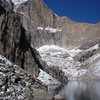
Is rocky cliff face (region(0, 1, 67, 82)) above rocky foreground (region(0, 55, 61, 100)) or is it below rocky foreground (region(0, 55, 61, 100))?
above

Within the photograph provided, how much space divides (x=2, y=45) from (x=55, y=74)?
66435 millimetres

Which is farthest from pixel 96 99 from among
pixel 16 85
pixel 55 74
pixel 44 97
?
pixel 55 74

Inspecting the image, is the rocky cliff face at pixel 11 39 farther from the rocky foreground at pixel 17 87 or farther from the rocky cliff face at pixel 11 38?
the rocky foreground at pixel 17 87

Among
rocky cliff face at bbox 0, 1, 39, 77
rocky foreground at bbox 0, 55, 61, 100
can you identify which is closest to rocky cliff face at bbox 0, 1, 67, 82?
rocky cliff face at bbox 0, 1, 39, 77

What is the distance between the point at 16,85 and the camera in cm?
3362

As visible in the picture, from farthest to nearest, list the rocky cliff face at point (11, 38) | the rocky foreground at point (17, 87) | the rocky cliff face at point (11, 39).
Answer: the rocky cliff face at point (11, 39), the rocky cliff face at point (11, 38), the rocky foreground at point (17, 87)

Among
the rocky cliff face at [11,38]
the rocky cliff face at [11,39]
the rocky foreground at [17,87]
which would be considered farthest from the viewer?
the rocky cliff face at [11,39]

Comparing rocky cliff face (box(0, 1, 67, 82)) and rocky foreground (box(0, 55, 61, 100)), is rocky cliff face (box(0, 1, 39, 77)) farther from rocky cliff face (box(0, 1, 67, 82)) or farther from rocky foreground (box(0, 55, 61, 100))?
rocky foreground (box(0, 55, 61, 100))

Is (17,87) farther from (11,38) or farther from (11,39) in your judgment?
(11,38)

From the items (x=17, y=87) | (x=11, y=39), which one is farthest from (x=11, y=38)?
(x=17, y=87)

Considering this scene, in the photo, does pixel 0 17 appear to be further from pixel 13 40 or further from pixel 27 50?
pixel 27 50

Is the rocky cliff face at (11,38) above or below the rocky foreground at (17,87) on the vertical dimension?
above

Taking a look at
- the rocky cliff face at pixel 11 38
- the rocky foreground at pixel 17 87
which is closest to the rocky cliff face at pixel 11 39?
the rocky cliff face at pixel 11 38

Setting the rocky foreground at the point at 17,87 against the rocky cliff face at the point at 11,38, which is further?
the rocky cliff face at the point at 11,38
